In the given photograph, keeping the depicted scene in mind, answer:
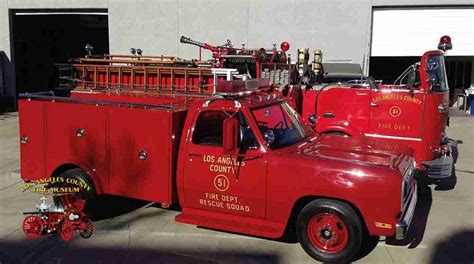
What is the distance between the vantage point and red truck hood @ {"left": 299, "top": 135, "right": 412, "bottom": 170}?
18.1 ft

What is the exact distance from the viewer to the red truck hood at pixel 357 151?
552 centimetres

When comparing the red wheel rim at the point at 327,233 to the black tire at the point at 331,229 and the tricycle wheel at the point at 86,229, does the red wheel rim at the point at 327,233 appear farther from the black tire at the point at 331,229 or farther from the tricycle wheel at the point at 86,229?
the tricycle wheel at the point at 86,229

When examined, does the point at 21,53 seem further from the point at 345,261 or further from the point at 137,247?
the point at 345,261

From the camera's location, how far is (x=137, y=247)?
602 cm

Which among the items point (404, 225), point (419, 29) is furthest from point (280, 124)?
point (419, 29)

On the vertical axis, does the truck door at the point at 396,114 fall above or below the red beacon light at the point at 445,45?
below

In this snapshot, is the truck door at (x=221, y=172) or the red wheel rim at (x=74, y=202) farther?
the red wheel rim at (x=74, y=202)

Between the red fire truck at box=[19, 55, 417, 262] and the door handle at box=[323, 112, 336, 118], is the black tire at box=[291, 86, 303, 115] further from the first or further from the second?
the red fire truck at box=[19, 55, 417, 262]

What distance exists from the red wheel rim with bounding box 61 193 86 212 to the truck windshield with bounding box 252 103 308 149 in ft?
9.16

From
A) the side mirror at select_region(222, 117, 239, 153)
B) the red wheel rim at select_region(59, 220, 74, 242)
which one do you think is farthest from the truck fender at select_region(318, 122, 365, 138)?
the red wheel rim at select_region(59, 220, 74, 242)

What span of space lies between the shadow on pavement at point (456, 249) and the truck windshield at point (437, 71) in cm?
272

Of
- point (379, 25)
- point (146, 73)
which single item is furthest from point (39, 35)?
point (146, 73)

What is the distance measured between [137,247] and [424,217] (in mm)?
4173

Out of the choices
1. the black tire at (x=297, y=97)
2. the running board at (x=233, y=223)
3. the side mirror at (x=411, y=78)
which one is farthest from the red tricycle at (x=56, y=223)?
the side mirror at (x=411, y=78)
